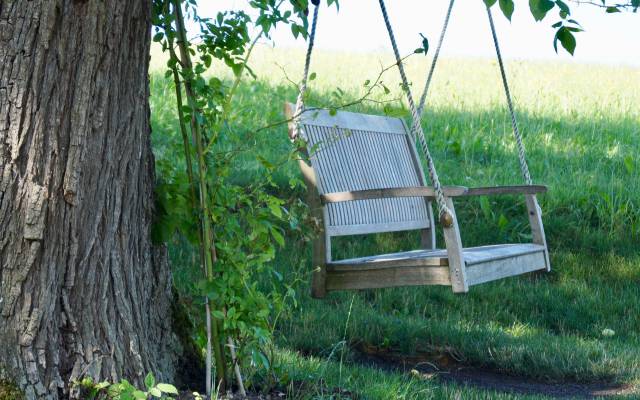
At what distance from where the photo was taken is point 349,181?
14.7ft

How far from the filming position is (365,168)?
4633 mm

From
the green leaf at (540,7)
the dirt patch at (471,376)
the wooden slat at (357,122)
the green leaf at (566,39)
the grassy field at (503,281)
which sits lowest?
the dirt patch at (471,376)

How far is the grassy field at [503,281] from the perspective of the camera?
4.40m

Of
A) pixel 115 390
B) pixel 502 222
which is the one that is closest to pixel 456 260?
pixel 115 390

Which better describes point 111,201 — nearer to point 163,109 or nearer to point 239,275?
point 239,275

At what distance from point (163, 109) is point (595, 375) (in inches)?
229

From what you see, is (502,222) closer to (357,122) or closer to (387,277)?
(357,122)

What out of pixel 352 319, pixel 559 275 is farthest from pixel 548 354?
pixel 559 275

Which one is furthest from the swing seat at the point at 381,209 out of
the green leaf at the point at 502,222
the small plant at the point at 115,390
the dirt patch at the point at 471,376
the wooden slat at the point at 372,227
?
the green leaf at the point at 502,222

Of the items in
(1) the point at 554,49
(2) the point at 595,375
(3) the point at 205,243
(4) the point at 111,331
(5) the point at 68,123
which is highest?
(1) the point at 554,49

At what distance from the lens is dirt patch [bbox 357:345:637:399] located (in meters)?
4.17

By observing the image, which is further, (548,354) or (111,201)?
(548,354)

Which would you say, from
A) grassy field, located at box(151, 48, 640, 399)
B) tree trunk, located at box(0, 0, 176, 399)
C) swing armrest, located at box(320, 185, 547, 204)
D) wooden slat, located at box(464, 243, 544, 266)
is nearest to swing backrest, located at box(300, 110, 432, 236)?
swing armrest, located at box(320, 185, 547, 204)

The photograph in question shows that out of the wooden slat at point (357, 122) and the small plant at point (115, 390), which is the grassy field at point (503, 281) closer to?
the wooden slat at point (357, 122)
